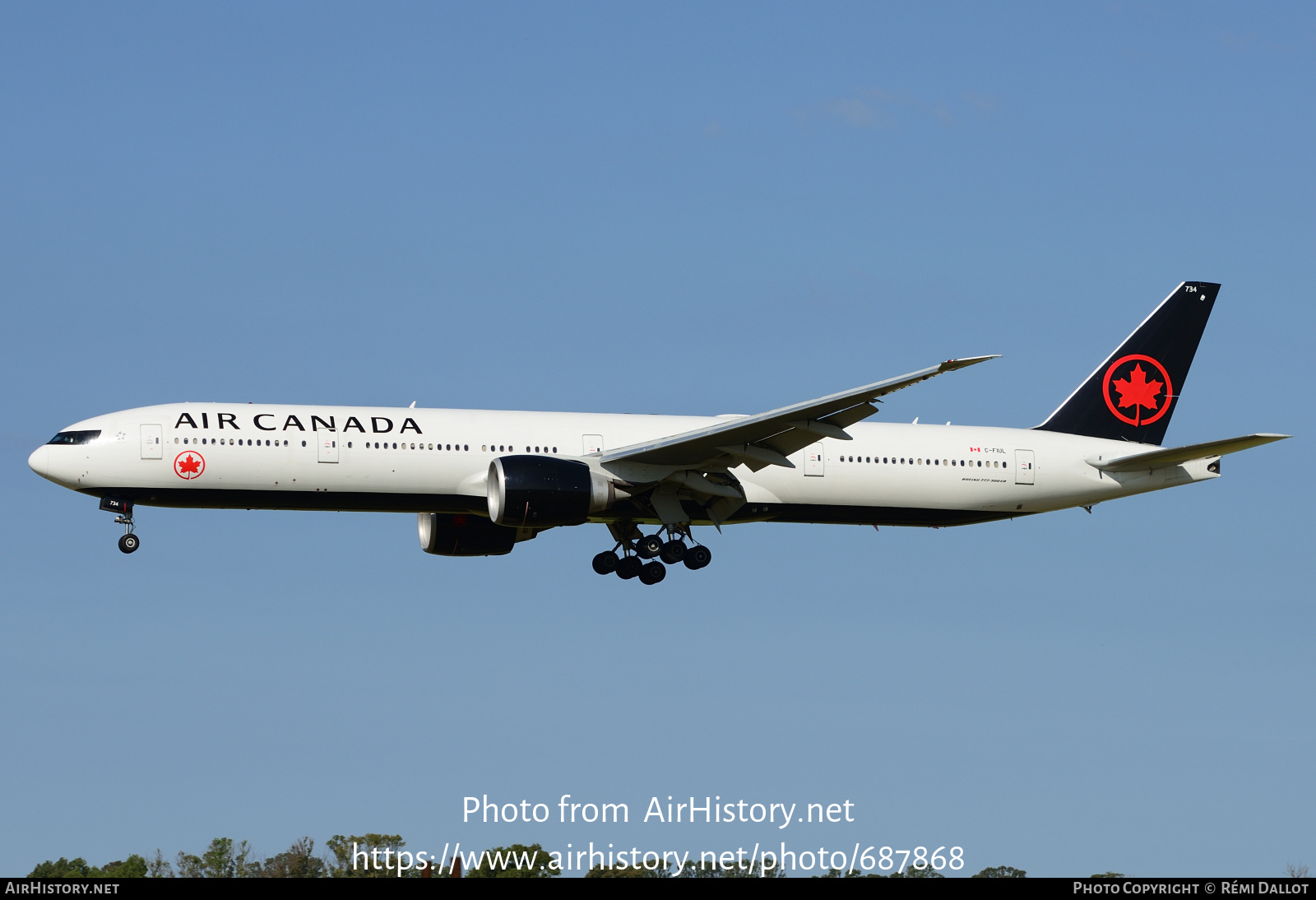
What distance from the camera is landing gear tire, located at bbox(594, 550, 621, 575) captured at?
144 feet

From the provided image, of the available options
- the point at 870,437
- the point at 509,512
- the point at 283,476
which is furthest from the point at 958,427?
the point at 283,476

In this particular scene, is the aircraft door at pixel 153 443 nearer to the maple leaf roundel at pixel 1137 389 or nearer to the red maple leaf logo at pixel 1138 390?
the maple leaf roundel at pixel 1137 389

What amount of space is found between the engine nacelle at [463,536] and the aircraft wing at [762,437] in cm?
547

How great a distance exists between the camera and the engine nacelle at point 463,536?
151 feet

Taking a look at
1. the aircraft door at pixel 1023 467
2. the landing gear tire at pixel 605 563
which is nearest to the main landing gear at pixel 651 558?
the landing gear tire at pixel 605 563

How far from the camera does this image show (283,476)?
40.1 m

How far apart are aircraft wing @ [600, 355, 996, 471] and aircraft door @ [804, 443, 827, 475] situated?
49.0 inches

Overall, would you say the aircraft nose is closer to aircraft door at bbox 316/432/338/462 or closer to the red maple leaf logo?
aircraft door at bbox 316/432/338/462

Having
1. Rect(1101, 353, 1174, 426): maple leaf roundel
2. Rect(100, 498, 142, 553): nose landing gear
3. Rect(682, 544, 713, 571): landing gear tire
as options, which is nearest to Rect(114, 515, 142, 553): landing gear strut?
Rect(100, 498, 142, 553): nose landing gear

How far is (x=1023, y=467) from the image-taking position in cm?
4566

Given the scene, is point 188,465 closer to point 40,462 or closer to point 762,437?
point 40,462

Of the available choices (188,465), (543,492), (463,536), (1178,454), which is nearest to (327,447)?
(188,465)

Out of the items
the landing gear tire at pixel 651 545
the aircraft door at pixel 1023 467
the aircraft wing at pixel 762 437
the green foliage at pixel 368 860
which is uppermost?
the aircraft door at pixel 1023 467

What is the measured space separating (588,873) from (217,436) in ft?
54.8
